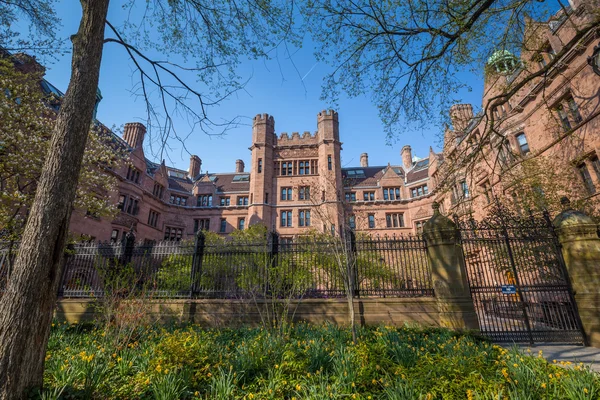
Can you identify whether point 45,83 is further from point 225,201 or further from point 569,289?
point 569,289

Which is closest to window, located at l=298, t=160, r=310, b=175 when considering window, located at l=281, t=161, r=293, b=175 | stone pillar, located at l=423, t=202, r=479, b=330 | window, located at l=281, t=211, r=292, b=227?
window, located at l=281, t=161, r=293, b=175

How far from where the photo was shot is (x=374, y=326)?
8695mm

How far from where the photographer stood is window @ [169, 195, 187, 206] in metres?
36.5

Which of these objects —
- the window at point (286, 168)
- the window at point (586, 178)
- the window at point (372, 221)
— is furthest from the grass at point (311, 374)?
the window at point (286, 168)

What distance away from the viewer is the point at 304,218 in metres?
33.6

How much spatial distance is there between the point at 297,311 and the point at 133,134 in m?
30.9

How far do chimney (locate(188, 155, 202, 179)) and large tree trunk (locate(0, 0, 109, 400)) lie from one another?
3967cm

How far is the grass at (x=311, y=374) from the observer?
11.3ft

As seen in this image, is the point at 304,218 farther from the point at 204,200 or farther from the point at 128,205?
the point at 128,205

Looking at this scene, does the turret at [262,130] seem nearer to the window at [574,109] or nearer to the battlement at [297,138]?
the battlement at [297,138]

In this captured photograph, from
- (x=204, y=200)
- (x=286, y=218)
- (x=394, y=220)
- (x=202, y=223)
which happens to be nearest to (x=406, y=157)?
(x=394, y=220)

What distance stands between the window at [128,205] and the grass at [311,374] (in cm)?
2479

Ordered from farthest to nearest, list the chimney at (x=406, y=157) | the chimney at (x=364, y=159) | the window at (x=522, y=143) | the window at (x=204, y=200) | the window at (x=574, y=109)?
the chimney at (x=364, y=159) < the chimney at (x=406, y=157) < the window at (x=204, y=200) < the window at (x=522, y=143) < the window at (x=574, y=109)

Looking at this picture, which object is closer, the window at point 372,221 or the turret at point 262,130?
the window at point 372,221
